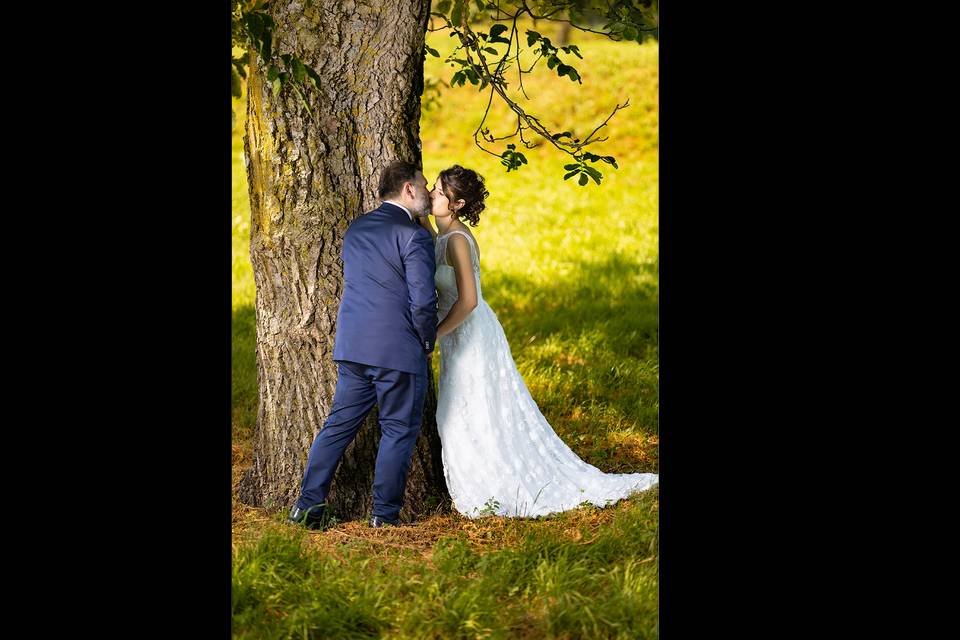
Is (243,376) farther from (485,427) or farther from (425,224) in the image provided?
(425,224)

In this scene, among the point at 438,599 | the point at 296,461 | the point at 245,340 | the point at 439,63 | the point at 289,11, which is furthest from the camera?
the point at 439,63

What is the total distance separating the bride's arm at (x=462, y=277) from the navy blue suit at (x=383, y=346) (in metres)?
0.33

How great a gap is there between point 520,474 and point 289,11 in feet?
8.90

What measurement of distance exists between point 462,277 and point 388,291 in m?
0.50

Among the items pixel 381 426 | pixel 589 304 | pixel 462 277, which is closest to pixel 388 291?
pixel 462 277

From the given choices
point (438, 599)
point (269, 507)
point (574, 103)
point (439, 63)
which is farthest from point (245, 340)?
point (439, 63)

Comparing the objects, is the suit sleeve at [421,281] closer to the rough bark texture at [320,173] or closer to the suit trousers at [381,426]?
the suit trousers at [381,426]

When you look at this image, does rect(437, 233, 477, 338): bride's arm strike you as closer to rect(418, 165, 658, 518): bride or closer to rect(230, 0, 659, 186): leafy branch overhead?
rect(418, 165, 658, 518): bride

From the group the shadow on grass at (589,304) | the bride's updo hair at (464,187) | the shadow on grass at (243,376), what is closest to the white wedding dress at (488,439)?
the bride's updo hair at (464,187)

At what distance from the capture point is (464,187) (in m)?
5.20

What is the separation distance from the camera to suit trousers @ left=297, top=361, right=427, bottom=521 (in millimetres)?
5004

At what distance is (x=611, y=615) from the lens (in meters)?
4.02

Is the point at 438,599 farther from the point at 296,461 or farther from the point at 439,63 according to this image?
the point at 439,63

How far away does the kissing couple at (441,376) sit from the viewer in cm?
491
